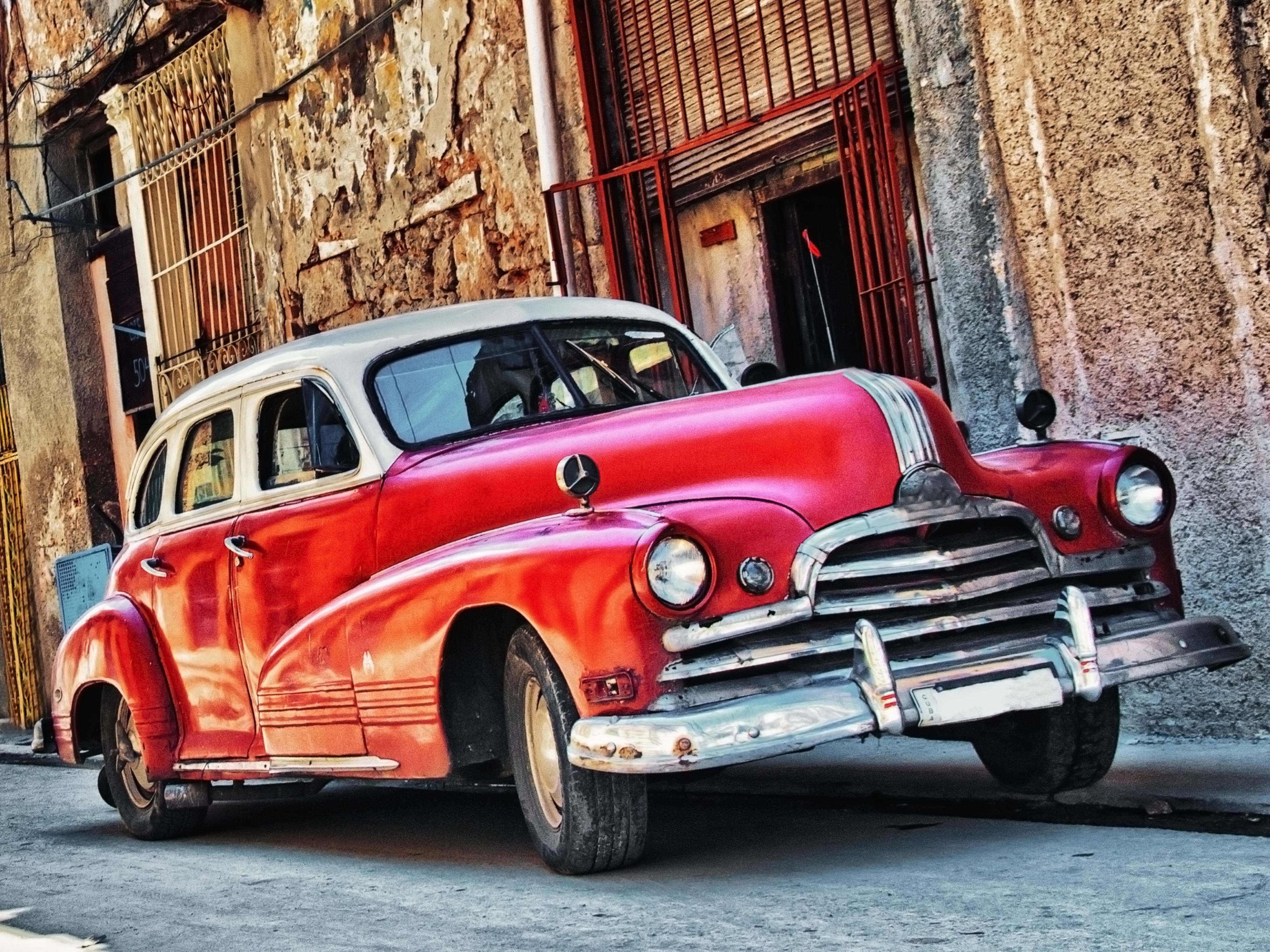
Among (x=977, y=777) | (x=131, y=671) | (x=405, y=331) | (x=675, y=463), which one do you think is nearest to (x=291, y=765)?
(x=131, y=671)

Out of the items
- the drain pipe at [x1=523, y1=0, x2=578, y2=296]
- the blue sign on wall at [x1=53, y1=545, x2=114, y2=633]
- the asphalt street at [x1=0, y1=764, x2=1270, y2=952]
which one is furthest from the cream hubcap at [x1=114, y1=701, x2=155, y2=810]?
the blue sign on wall at [x1=53, y1=545, x2=114, y2=633]

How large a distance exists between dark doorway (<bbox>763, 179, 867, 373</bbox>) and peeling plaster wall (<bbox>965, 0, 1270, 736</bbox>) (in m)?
1.82

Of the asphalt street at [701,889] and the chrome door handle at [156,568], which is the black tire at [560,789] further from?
the chrome door handle at [156,568]

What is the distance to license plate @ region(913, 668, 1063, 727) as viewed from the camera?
14.2ft

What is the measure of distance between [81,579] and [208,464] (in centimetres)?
777

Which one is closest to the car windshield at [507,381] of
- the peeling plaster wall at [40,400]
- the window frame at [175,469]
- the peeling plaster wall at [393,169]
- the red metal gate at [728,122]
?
the window frame at [175,469]

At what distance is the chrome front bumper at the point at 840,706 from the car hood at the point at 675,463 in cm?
44

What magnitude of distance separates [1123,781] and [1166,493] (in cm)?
100

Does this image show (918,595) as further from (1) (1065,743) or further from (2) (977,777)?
(2) (977,777)

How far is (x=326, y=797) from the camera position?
328 inches

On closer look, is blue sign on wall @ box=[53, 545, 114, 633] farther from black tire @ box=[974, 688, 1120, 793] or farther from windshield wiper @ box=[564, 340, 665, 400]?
black tire @ box=[974, 688, 1120, 793]

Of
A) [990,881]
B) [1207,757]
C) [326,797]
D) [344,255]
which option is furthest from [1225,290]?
[344,255]

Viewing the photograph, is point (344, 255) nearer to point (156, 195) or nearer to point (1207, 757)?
point (156, 195)

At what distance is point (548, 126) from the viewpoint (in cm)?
998
